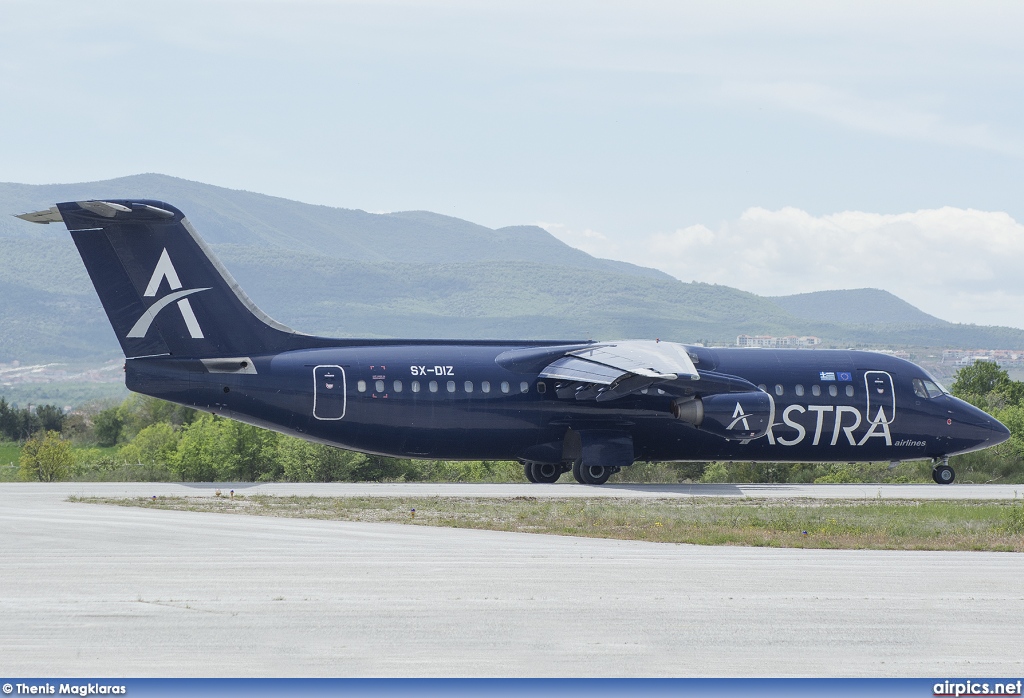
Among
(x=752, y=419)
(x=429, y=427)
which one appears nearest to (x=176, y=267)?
(x=429, y=427)

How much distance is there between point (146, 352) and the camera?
3019 cm

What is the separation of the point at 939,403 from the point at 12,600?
1152 inches

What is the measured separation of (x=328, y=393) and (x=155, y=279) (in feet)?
17.5

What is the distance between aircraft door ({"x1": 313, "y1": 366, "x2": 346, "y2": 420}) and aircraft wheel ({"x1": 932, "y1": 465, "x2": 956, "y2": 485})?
59.9ft

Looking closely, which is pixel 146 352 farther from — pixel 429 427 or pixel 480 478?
pixel 480 478

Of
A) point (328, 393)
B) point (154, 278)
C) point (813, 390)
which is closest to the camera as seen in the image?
point (154, 278)

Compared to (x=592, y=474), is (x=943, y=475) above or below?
below

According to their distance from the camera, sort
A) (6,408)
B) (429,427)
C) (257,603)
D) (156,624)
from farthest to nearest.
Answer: (6,408) → (429,427) → (257,603) → (156,624)

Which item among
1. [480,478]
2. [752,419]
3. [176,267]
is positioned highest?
[176,267]

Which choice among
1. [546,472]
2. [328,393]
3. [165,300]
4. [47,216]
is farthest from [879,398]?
[47,216]

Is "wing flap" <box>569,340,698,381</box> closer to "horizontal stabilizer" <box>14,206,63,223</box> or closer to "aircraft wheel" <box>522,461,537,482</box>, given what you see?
"aircraft wheel" <box>522,461,537,482</box>

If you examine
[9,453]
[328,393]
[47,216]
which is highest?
[47,216]

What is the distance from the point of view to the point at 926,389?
3603 centimetres

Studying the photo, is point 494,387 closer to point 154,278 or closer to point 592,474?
point 592,474
